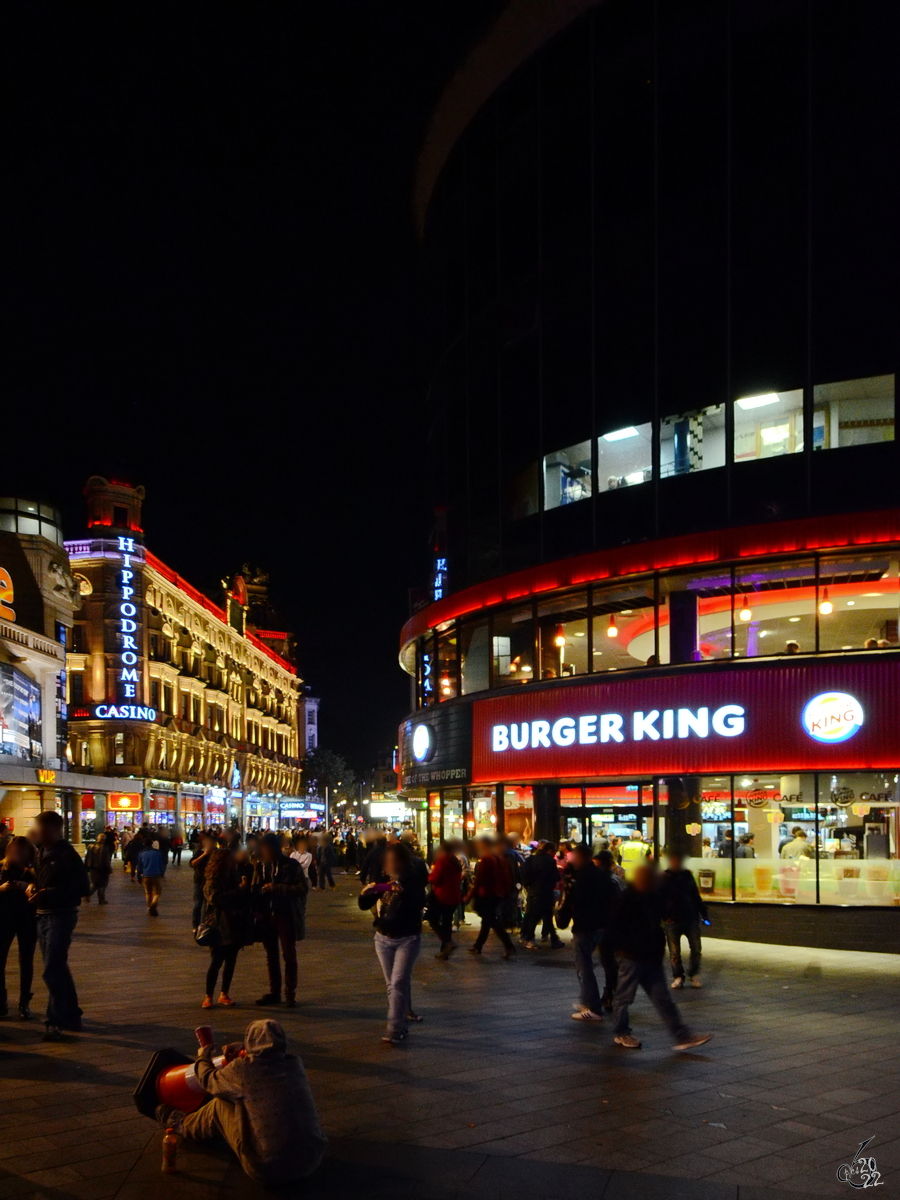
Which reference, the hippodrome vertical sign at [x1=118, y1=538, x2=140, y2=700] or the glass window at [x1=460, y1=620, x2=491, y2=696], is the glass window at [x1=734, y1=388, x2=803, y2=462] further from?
the hippodrome vertical sign at [x1=118, y1=538, x2=140, y2=700]

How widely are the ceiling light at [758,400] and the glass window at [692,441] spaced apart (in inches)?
16.7

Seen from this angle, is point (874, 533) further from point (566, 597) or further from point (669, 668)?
point (566, 597)

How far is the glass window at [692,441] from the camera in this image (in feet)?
69.0

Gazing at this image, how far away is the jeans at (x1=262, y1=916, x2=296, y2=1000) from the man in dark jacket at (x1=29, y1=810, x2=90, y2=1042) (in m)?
2.08

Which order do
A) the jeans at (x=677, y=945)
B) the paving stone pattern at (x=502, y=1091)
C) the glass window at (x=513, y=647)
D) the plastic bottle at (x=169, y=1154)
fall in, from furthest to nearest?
the glass window at (x=513, y=647), the jeans at (x=677, y=945), the plastic bottle at (x=169, y=1154), the paving stone pattern at (x=502, y=1091)

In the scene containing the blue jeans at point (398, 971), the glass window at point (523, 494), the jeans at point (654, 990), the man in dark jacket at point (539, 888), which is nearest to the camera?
the jeans at point (654, 990)

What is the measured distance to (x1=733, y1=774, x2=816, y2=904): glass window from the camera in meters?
18.9

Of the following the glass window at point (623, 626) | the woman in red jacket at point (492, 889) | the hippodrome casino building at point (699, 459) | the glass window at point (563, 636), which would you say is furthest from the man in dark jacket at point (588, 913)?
the glass window at point (563, 636)

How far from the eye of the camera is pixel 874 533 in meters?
18.7

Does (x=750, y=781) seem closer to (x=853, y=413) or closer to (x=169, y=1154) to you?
(x=853, y=413)

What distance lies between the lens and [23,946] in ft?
37.0

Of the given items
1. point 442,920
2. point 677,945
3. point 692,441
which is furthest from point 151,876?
point 692,441

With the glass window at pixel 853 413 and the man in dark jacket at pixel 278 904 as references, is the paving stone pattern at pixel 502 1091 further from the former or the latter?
the glass window at pixel 853 413

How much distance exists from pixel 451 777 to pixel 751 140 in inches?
579
